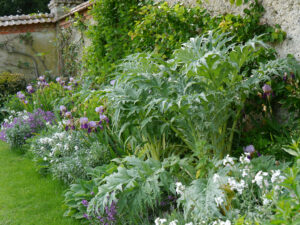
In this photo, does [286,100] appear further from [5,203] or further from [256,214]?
[5,203]

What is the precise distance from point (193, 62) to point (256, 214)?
1239 mm

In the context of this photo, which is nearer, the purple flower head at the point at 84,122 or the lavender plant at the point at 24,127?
the purple flower head at the point at 84,122

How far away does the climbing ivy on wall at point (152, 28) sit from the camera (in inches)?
139

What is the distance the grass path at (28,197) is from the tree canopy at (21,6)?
1432cm

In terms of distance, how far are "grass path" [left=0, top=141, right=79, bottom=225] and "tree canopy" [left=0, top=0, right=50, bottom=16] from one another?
14322 millimetres

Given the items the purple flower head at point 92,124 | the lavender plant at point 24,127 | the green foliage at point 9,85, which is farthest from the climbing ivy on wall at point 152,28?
the green foliage at point 9,85

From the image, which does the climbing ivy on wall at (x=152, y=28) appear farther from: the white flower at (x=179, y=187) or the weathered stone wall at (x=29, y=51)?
the weathered stone wall at (x=29, y=51)

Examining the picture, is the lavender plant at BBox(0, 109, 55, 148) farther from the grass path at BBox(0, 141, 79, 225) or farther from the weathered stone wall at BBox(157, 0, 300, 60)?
the weathered stone wall at BBox(157, 0, 300, 60)

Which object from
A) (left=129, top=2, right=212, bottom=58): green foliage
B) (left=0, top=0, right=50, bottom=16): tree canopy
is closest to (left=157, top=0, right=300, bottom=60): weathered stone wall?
(left=129, top=2, right=212, bottom=58): green foliage

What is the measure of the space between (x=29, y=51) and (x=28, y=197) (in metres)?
7.25

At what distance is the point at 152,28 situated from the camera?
4.71 meters

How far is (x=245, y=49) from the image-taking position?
269 cm

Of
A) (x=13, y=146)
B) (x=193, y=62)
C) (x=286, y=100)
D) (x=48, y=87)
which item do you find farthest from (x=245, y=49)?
(x=48, y=87)

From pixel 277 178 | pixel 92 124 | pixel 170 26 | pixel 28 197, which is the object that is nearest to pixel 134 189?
pixel 277 178
